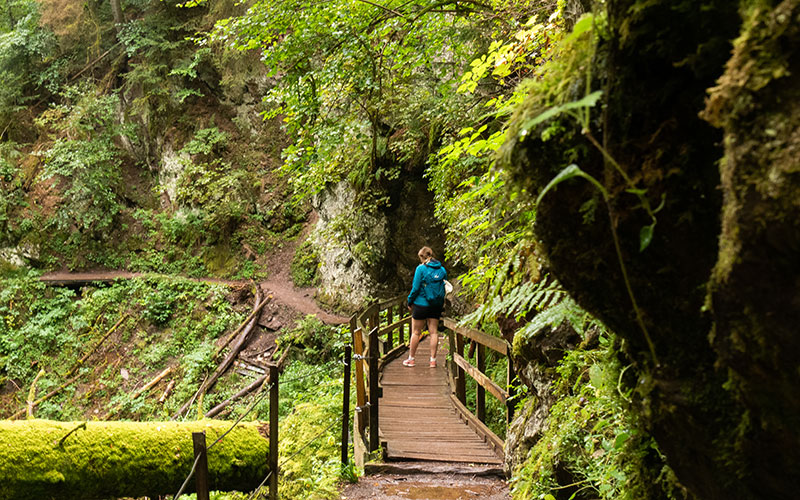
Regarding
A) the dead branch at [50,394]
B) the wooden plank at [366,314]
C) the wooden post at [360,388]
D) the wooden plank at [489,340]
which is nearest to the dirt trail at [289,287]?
the wooden plank at [366,314]

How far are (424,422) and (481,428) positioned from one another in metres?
0.90

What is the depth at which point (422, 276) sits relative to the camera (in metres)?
8.27

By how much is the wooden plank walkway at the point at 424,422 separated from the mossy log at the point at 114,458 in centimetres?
193

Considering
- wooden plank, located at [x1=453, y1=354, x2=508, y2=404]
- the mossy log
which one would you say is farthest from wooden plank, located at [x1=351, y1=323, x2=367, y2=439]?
the mossy log

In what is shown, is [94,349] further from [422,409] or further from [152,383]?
[422,409]

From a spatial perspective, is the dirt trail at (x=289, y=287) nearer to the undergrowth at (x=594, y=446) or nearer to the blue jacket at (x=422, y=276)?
the blue jacket at (x=422, y=276)

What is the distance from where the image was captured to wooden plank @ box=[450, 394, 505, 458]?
606 cm

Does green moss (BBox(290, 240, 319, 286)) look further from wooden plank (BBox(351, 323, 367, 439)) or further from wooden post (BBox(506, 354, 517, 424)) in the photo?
wooden post (BBox(506, 354, 517, 424))

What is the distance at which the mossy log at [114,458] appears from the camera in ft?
12.5

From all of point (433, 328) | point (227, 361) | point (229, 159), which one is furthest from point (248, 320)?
point (433, 328)

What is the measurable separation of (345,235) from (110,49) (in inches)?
584

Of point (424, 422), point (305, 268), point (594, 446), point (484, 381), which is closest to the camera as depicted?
point (594, 446)

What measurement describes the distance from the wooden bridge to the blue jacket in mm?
574

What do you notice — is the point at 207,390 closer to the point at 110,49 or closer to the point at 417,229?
the point at 417,229
